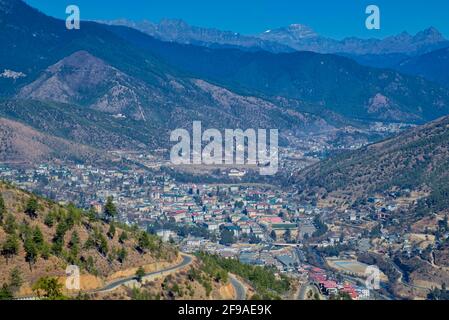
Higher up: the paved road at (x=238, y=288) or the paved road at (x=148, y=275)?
the paved road at (x=148, y=275)

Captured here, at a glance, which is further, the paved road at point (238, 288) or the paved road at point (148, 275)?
the paved road at point (238, 288)

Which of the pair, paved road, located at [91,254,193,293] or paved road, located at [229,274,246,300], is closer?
paved road, located at [91,254,193,293]

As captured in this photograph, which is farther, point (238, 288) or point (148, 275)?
point (238, 288)

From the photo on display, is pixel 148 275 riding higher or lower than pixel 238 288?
higher

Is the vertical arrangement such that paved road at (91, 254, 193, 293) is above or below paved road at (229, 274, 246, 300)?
above
